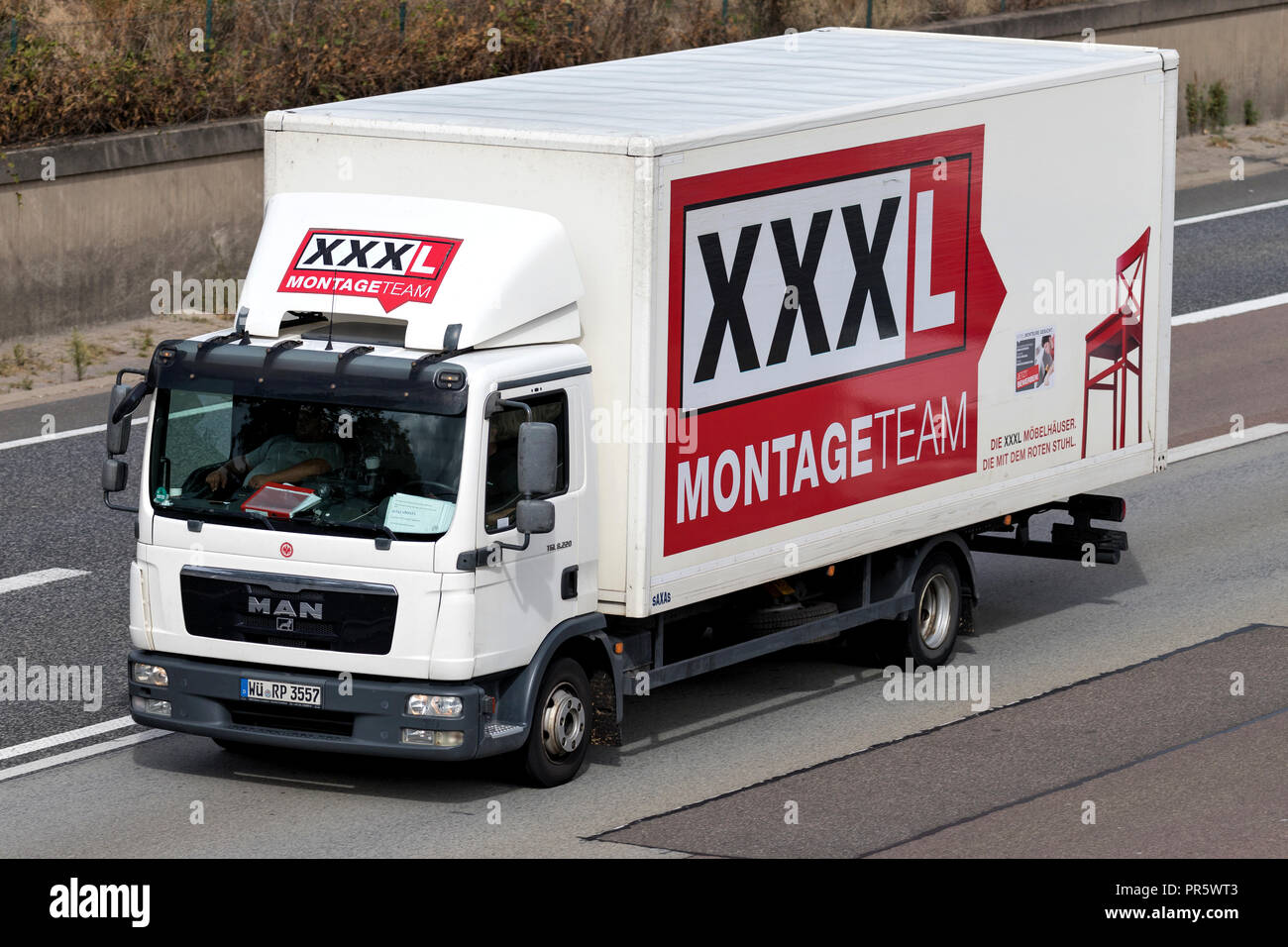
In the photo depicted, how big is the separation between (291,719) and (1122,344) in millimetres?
6323

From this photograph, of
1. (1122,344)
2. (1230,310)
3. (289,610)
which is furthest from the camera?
(1230,310)

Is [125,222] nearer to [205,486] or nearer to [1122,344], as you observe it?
[1122,344]

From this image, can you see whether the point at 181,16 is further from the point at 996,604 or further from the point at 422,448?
the point at 422,448

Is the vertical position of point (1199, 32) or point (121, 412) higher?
point (1199, 32)

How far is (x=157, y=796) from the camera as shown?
36.9 ft

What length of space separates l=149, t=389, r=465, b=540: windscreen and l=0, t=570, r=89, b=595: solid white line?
427cm

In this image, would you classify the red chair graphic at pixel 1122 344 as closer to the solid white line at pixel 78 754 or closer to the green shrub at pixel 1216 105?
the solid white line at pixel 78 754

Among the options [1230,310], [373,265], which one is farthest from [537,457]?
[1230,310]

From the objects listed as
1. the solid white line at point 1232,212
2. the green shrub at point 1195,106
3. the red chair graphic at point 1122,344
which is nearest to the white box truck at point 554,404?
the red chair graphic at point 1122,344

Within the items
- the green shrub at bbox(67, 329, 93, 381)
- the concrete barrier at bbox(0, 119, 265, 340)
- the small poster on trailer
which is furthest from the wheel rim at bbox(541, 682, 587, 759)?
the concrete barrier at bbox(0, 119, 265, 340)

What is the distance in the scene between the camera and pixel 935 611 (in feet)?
45.2

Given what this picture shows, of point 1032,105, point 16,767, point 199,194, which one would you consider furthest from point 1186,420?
point 16,767

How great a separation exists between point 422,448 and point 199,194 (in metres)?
13.5

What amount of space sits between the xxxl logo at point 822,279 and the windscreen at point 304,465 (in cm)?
148
